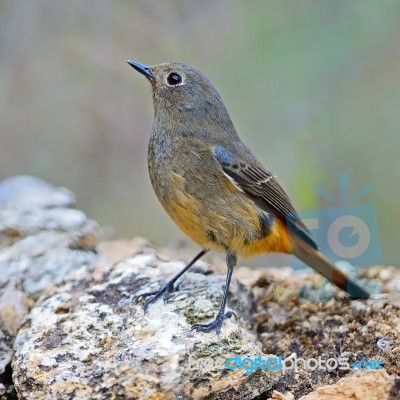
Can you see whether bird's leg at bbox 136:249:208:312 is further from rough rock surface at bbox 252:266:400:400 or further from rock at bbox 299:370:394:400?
rock at bbox 299:370:394:400

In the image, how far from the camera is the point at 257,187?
15.6ft

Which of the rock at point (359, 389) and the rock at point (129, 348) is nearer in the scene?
the rock at point (359, 389)

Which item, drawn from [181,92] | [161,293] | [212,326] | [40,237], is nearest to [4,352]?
[161,293]

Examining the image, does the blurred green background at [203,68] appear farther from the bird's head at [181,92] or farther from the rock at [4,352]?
the rock at [4,352]

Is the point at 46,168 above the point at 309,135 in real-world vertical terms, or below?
above

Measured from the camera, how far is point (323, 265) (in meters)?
4.87

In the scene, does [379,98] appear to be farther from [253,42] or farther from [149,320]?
[149,320]

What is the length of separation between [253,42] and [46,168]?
272cm

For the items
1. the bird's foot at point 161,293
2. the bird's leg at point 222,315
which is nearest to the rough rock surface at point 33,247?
the bird's foot at point 161,293

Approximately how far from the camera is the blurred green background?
24.0ft

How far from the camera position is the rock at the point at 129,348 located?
353cm

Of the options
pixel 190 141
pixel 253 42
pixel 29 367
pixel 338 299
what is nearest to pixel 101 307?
pixel 29 367

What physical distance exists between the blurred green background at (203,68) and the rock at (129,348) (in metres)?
3.12

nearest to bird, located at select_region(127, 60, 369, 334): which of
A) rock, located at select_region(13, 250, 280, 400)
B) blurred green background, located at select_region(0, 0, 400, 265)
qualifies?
rock, located at select_region(13, 250, 280, 400)
